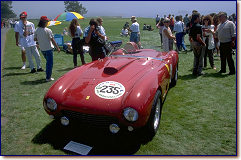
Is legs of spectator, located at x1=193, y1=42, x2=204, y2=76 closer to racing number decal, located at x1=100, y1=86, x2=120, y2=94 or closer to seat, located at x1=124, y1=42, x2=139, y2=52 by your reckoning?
seat, located at x1=124, y1=42, x2=139, y2=52

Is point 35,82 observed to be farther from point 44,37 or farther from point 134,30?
point 134,30

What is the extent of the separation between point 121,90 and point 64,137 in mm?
1212

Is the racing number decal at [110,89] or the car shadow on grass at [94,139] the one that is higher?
the racing number decal at [110,89]

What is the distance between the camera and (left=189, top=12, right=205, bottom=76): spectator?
620 centimetres

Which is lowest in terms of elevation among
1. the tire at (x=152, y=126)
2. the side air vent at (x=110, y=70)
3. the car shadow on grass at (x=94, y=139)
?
the car shadow on grass at (x=94, y=139)

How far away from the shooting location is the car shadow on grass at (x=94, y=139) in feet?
10.3

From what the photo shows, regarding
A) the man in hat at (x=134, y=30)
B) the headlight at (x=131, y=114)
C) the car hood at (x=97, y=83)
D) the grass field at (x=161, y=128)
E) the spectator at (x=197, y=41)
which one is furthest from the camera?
the man in hat at (x=134, y=30)

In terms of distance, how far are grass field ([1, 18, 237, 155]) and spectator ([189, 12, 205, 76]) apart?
74 centimetres

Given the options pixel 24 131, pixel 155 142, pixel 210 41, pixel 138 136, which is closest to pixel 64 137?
pixel 24 131

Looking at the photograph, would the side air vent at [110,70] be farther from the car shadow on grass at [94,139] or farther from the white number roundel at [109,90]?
the car shadow on grass at [94,139]

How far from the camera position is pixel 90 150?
10.4 feet

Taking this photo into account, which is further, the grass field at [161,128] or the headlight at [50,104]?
the headlight at [50,104]

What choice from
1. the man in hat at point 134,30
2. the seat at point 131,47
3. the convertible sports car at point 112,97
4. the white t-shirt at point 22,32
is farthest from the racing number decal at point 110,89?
the man in hat at point 134,30

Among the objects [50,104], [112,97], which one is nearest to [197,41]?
[112,97]
